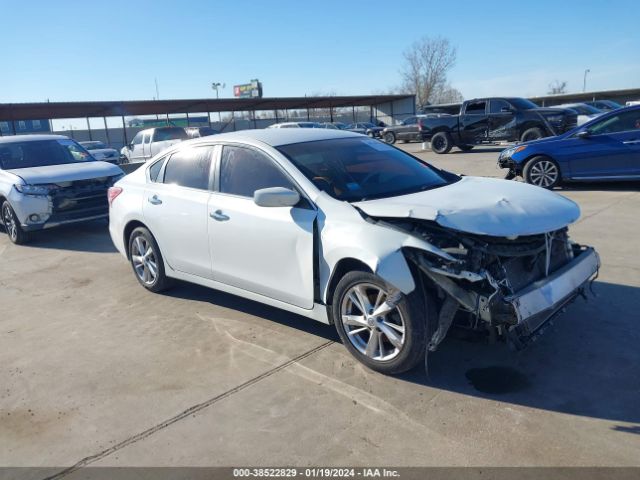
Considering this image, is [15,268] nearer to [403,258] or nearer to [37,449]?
[37,449]

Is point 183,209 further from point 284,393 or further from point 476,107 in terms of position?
point 476,107

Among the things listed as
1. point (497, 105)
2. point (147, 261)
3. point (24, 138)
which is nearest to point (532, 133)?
point (497, 105)

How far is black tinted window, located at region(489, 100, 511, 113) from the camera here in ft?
61.1

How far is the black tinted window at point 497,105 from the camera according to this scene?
733 inches

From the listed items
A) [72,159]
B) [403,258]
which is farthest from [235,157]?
[72,159]

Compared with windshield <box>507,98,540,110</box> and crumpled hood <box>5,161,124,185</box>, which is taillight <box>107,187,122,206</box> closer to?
crumpled hood <box>5,161,124,185</box>

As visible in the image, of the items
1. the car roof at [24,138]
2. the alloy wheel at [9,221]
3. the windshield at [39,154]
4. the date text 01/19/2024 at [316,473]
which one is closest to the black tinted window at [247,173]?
the date text 01/19/2024 at [316,473]

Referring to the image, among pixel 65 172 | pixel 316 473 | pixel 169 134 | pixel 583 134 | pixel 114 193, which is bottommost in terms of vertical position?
pixel 316 473

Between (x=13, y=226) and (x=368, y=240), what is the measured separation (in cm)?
769

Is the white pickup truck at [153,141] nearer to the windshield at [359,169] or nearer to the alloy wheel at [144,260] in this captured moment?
the alloy wheel at [144,260]

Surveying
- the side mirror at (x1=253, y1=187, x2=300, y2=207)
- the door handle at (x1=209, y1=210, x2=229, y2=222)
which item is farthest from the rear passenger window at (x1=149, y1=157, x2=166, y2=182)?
the side mirror at (x1=253, y1=187, x2=300, y2=207)

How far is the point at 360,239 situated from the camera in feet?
12.0

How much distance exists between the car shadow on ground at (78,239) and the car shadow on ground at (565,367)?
515cm

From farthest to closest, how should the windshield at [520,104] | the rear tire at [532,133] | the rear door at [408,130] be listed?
the rear door at [408,130]
the windshield at [520,104]
the rear tire at [532,133]
